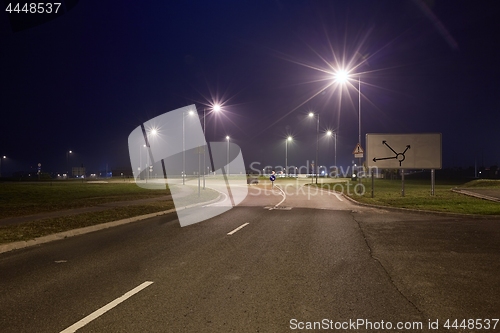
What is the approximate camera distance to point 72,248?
853 centimetres

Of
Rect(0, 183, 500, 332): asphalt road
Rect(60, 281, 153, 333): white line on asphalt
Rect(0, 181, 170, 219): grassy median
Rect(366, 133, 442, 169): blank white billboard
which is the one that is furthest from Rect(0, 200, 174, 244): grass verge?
Rect(366, 133, 442, 169): blank white billboard

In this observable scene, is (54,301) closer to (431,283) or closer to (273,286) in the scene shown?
(273,286)

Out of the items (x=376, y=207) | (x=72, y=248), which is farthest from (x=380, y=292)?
(x=376, y=207)

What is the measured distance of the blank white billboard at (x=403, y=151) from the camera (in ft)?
80.9

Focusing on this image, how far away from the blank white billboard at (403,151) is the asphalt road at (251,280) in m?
14.8

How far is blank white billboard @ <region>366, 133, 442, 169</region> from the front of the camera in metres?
24.7

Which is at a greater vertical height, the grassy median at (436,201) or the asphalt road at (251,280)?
the grassy median at (436,201)

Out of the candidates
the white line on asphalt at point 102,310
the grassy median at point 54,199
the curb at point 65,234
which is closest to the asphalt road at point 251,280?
the white line on asphalt at point 102,310

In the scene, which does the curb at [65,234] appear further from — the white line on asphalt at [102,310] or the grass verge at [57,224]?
the white line on asphalt at [102,310]

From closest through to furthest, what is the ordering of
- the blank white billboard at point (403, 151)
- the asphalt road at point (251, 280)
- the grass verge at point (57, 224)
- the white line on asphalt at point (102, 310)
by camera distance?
the white line on asphalt at point (102, 310), the asphalt road at point (251, 280), the grass verge at point (57, 224), the blank white billboard at point (403, 151)

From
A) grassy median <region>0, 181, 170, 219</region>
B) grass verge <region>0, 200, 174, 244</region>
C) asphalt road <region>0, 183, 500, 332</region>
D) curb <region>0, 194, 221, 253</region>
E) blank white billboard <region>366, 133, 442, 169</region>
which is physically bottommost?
asphalt road <region>0, 183, 500, 332</region>

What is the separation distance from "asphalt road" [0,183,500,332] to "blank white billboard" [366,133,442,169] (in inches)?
583

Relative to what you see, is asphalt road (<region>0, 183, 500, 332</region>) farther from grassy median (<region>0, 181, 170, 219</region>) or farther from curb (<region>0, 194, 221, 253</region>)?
grassy median (<region>0, 181, 170, 219</region>)

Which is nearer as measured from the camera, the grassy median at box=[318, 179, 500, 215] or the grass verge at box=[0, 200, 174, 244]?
the grass verge at box=[0, 200, 174, 244]
